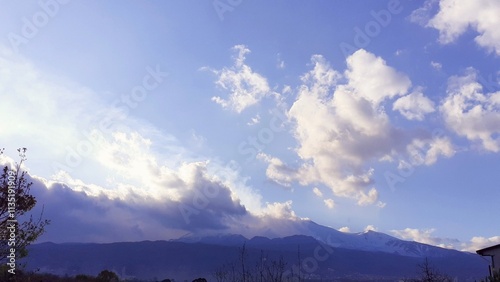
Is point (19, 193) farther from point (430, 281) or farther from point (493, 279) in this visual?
point (430, 281)

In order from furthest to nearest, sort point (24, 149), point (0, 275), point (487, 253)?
1. point (487, 253)
2. point (0, 275)
3. point (24, 149)

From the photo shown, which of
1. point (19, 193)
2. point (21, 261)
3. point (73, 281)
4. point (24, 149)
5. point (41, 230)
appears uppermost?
point (24, 149)

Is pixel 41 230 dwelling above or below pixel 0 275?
above

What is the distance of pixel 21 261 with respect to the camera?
50.3ft

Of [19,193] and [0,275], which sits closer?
[19,193]

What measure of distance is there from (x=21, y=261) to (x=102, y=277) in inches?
1928

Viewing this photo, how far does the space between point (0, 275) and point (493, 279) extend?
24.6 metres

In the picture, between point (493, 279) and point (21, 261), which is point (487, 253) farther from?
point (21, 261)

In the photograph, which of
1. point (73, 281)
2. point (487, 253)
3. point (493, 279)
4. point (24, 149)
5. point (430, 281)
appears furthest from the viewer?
point (73, 281)

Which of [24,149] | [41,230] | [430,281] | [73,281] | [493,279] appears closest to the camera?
[24,149]

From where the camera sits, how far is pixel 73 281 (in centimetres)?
5428

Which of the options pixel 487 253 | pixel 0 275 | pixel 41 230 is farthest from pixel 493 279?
pixel 0 275

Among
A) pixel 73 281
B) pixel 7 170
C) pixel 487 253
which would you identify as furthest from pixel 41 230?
pixel 73 281

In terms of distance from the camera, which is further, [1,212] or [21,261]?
[21,261]
